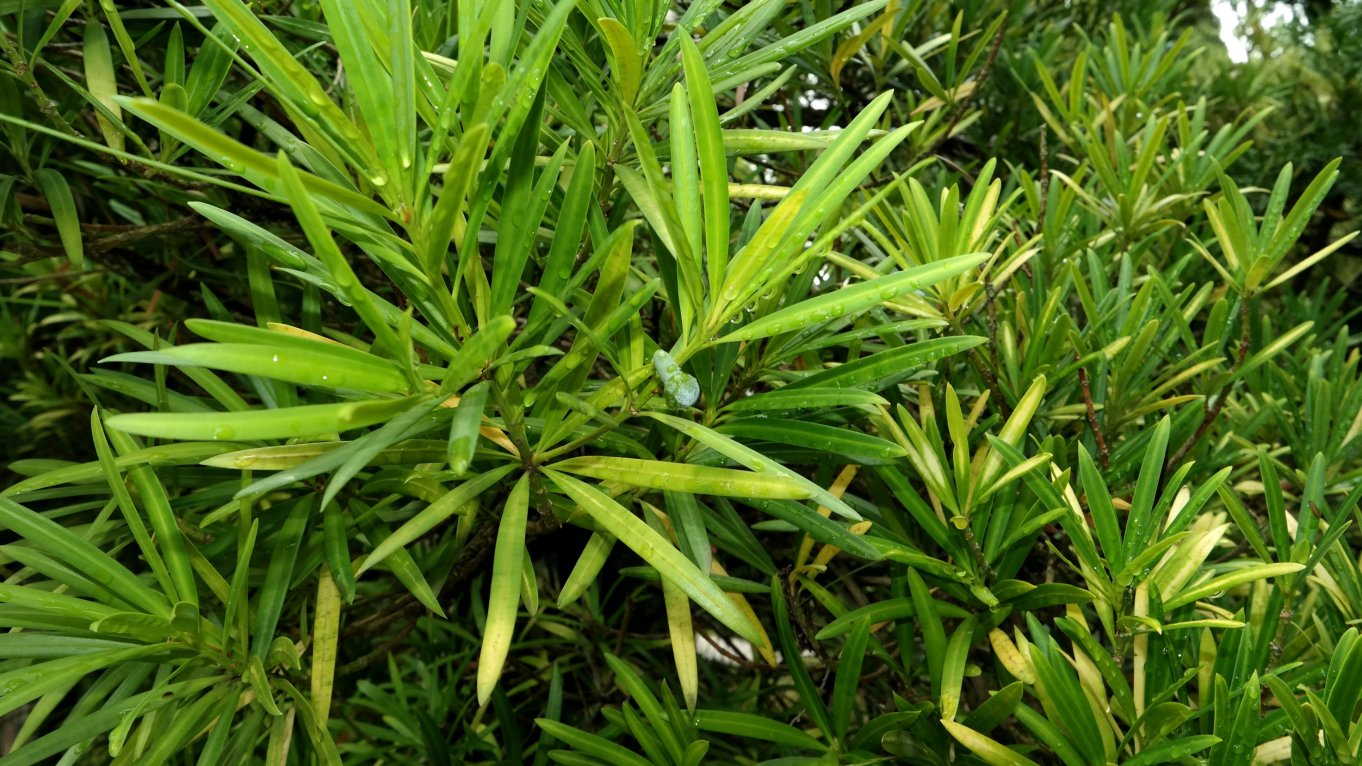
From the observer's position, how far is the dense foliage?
460 millimetres

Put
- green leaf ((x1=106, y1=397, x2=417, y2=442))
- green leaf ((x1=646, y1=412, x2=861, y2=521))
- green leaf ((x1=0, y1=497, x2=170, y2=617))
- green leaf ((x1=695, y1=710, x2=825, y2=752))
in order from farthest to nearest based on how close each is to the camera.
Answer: green leaf ((x1=695, y1=710, x2=825, y2=752)) < green leaf ((x1=0, y1=497, x2=170, y2=617)) < green leaf ((x1=646, y1=412, x2=861, y2=521)) < green leaf ((x1=106, y1=397, x2=417, y2=442))

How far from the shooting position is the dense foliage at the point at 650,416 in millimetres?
460

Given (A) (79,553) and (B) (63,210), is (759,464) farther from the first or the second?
(B) (63,210)

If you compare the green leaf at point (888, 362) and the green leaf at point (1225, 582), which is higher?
the green leaf at point (888, 362)

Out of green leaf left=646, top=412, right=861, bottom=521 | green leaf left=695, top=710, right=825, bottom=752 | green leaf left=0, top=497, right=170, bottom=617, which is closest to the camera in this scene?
green leaf left=646, top=412, right=861, bottom=521

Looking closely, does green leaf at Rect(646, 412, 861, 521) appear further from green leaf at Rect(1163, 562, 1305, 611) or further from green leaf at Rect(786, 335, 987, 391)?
green leaf at Rect(1163, 562, 1305, 611)

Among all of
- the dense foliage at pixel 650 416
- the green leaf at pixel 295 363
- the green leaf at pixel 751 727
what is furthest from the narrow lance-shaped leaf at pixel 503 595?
the green leaf at pixel 751 727

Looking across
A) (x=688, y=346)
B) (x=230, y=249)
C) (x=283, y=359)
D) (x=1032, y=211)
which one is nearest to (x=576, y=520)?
(x=688, y=346)

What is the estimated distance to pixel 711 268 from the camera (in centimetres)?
49

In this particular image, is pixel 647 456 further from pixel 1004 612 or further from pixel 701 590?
pixel 1004 612

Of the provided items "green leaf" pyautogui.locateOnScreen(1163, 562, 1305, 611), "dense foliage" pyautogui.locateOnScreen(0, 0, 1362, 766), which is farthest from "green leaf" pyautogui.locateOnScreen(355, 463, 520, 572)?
"green leaf" pyautogui.locateOnScreen(1163, 562, 1305, 611)

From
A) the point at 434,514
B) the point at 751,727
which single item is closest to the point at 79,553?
the point at 434,514

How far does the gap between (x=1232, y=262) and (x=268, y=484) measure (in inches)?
36.0

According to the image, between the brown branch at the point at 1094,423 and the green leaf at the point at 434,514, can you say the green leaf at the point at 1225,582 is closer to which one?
the brown branch at the point at 1094,423
